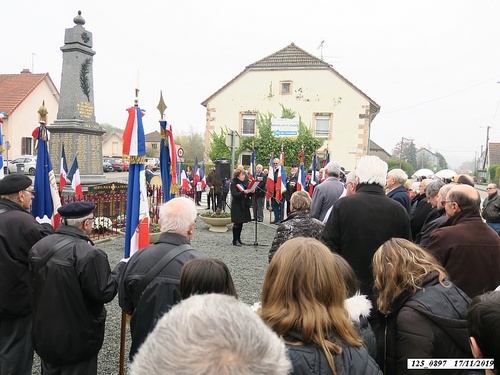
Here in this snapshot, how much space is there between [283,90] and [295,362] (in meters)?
27.1

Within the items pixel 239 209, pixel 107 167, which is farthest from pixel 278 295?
pixel 107 167

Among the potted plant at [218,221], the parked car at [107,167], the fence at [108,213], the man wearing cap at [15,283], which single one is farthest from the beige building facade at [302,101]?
the man wearing cap at [15,283]

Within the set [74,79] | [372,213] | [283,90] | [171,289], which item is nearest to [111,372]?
[171,289]

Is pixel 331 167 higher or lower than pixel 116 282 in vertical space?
higher

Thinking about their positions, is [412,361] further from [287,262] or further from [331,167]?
[331,167]

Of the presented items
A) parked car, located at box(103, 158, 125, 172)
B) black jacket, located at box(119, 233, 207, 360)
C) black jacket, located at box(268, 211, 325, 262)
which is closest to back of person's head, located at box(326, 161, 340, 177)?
black jacket, located at box(268, 211, 325, 262)

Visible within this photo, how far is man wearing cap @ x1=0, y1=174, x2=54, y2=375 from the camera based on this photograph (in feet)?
10.8

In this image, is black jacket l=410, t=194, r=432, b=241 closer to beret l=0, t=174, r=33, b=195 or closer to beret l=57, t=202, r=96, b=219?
beret l=57, t=202, r=96, b=219

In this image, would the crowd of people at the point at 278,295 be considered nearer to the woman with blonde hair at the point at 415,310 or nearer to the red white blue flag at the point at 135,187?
the woman with blonde hair at the point at 415,310

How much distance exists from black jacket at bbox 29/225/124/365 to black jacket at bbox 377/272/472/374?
1880mm

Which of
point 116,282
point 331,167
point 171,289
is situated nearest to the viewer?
point 171,289

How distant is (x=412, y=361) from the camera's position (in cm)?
194

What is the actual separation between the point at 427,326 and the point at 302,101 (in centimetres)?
2627

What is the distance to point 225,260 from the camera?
7910mm
